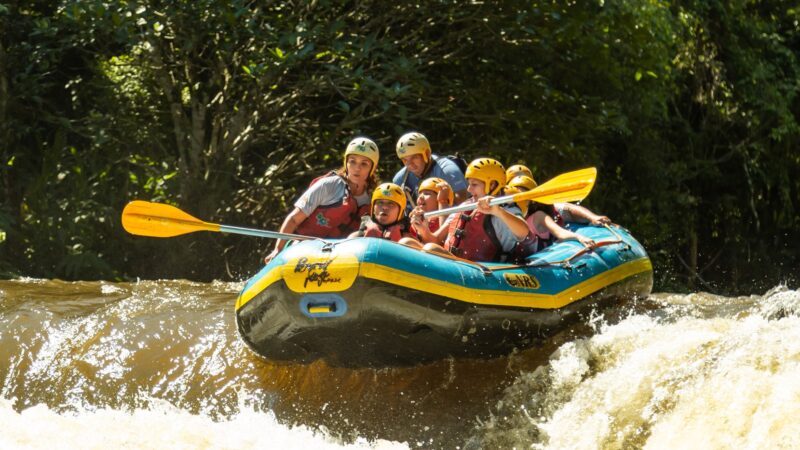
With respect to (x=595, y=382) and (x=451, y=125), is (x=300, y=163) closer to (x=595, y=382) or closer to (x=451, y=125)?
(x=451, y=125)

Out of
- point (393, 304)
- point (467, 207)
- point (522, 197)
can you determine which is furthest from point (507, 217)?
point (393, 304)

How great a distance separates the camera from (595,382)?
5.27 m

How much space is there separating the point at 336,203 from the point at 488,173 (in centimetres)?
90

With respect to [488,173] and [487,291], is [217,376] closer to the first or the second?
[487,291]

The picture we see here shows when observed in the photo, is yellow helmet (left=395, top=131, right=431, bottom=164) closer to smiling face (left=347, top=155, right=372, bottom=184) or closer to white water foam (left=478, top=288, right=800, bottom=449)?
smiling face (left=347, top=155, right=372, bottom=184)

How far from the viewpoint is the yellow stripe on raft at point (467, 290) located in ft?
17.0

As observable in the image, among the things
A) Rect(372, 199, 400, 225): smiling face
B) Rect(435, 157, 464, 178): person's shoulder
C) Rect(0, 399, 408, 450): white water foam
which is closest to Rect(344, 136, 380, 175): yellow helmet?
Rect(435, 157, 464, 178): person's shoulder

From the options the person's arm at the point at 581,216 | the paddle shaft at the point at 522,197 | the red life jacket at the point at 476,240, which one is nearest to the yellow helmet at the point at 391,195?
the paddle shaft at the point at 522,197

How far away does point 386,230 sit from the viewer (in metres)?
5.93

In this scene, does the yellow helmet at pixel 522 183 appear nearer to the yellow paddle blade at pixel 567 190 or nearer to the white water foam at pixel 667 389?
the yellow paddle blade at pixel 567 190

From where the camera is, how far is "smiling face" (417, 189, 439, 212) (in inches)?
249

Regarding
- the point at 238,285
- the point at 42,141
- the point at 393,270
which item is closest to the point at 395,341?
the point at 393,270

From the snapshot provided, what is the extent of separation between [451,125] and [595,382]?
547cm

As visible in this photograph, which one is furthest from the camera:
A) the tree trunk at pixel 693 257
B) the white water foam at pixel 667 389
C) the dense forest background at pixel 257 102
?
the tree trunk at pixel 693 257
